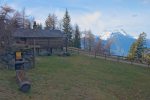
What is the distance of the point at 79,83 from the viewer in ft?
104

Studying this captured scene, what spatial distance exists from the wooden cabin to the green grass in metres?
14.4

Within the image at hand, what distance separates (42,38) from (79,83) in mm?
26646

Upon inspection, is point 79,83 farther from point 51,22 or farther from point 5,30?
point 51,22

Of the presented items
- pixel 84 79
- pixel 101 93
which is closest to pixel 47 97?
pixel 101 93

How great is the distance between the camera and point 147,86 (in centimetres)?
3434

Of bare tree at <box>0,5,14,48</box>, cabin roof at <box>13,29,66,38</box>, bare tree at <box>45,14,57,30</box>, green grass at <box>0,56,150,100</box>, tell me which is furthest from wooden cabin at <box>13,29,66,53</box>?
bare tree at <box>45,14,57,30</box>

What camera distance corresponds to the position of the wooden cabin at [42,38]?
55469 mm

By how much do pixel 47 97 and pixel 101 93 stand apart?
5.92m

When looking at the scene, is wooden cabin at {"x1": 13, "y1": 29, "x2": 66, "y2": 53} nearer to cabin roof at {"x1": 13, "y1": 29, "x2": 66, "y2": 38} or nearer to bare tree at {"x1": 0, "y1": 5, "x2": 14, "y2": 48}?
cabin roof at {"x1": 13, "y1": 29, "x2": 66, "y2": 38}

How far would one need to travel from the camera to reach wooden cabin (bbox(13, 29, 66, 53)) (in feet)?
182

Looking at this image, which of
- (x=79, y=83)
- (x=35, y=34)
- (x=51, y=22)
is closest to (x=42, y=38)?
(x=35, y=34)

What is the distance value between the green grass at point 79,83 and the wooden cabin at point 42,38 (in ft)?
47.2

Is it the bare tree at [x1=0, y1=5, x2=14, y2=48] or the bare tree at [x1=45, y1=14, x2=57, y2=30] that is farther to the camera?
the bare tree at [x1=45, y1=14, x2=57, y2=30]

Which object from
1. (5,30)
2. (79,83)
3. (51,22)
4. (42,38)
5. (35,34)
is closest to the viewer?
(79,83)
